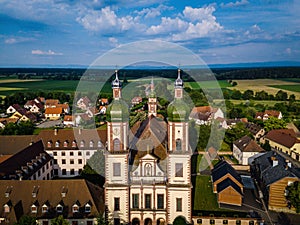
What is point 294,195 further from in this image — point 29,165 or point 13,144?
point 13,144

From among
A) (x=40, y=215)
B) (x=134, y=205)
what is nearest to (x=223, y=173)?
(x=134, y=205)

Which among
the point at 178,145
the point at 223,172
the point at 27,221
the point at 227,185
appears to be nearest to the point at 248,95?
the point at 223,172

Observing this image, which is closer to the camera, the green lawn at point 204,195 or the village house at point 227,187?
the green lawn at point 204,195

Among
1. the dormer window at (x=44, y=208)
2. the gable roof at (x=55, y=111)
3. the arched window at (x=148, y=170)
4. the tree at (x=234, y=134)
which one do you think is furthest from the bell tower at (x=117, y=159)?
the gable roof at (x=55, y=111)

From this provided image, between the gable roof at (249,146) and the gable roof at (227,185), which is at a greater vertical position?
the gable roof at (249,146)

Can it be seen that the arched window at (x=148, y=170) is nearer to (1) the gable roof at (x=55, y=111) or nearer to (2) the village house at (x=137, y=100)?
(2) the village house at (x=137, y=100)

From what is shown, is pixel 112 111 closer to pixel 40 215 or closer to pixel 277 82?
pixel 40 215


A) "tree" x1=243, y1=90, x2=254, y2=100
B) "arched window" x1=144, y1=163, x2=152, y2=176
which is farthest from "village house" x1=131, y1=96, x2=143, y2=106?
"arched window" x1=144, y1=163, x2=152, y2=176
